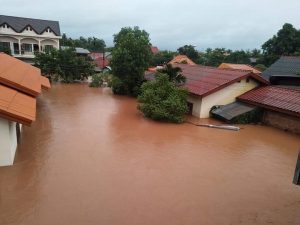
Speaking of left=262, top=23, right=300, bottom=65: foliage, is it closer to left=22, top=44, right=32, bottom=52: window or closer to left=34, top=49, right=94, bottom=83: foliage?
left=34, top=49, right=94, bottom=83: foliage

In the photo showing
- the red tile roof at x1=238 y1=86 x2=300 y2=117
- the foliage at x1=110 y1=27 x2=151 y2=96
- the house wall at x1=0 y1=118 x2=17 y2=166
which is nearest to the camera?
the house wall at x1=0 y1=118 x2=17 y2=166

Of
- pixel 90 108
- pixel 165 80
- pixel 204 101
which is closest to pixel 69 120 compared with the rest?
pixel 90 108

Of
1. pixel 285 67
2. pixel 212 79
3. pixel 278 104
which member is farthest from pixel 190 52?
pixel 278 104

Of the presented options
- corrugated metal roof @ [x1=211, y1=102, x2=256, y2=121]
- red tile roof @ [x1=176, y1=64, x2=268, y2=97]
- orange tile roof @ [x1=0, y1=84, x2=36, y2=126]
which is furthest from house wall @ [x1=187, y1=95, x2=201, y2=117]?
orange tile roof @ [x1=0, y1=84, x2=36, y2=126]

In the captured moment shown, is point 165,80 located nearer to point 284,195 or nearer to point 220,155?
point 220,155

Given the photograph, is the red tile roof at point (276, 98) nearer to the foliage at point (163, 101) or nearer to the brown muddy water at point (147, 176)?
the brown muddy water at point (147, 176)

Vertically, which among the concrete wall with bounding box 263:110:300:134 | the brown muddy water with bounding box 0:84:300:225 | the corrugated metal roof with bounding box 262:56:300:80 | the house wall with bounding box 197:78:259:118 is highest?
the corrugated metal roof with bounding box 262:56:300:80

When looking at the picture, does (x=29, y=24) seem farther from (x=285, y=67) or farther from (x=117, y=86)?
(x=285, y=67)
